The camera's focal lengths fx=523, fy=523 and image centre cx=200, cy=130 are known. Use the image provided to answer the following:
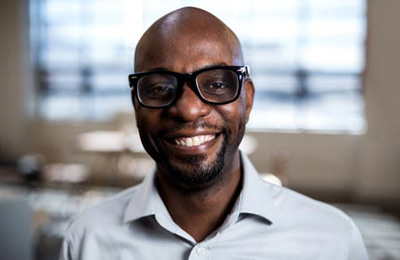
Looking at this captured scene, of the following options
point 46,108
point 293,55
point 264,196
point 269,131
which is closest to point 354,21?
point 293,55

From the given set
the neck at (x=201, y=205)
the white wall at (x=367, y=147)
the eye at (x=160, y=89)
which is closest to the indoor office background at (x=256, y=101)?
the white wall at (x=367, y=147)

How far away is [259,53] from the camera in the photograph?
784cm

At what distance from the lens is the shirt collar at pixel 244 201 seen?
1230mm

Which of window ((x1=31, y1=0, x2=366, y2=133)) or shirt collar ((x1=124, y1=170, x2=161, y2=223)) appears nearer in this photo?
shirt collar ((x1=124, y1=170, x2=161, y2=223))

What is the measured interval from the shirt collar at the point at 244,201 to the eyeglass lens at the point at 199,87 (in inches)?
9.5

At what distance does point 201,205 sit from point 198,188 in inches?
2.2

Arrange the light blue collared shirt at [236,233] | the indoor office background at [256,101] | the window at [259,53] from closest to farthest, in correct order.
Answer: the light blue collared shirt at [236,233], the indoor office background at [256,101], the window at [259,53]

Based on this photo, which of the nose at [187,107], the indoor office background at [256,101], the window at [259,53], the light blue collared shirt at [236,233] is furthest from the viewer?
the window at [259,53]

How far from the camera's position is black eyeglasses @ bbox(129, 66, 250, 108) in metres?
1.11

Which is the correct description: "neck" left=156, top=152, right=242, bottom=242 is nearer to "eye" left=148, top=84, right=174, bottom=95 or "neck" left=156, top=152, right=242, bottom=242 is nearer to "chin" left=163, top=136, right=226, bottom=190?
"chin" left=163, top=136, right=226, bottom=190

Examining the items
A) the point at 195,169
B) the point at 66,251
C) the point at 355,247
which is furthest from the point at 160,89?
the point at 355,247

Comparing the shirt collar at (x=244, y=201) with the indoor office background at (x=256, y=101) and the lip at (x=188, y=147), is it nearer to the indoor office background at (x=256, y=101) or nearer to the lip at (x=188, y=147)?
the lip at (x=188, y=147)

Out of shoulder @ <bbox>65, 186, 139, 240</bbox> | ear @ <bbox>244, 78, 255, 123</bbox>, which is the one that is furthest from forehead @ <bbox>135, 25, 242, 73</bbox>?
shoulder @ <bbox>65, 186, 139, 240</bbox>

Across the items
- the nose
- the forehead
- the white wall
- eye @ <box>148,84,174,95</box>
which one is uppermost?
the forehead
